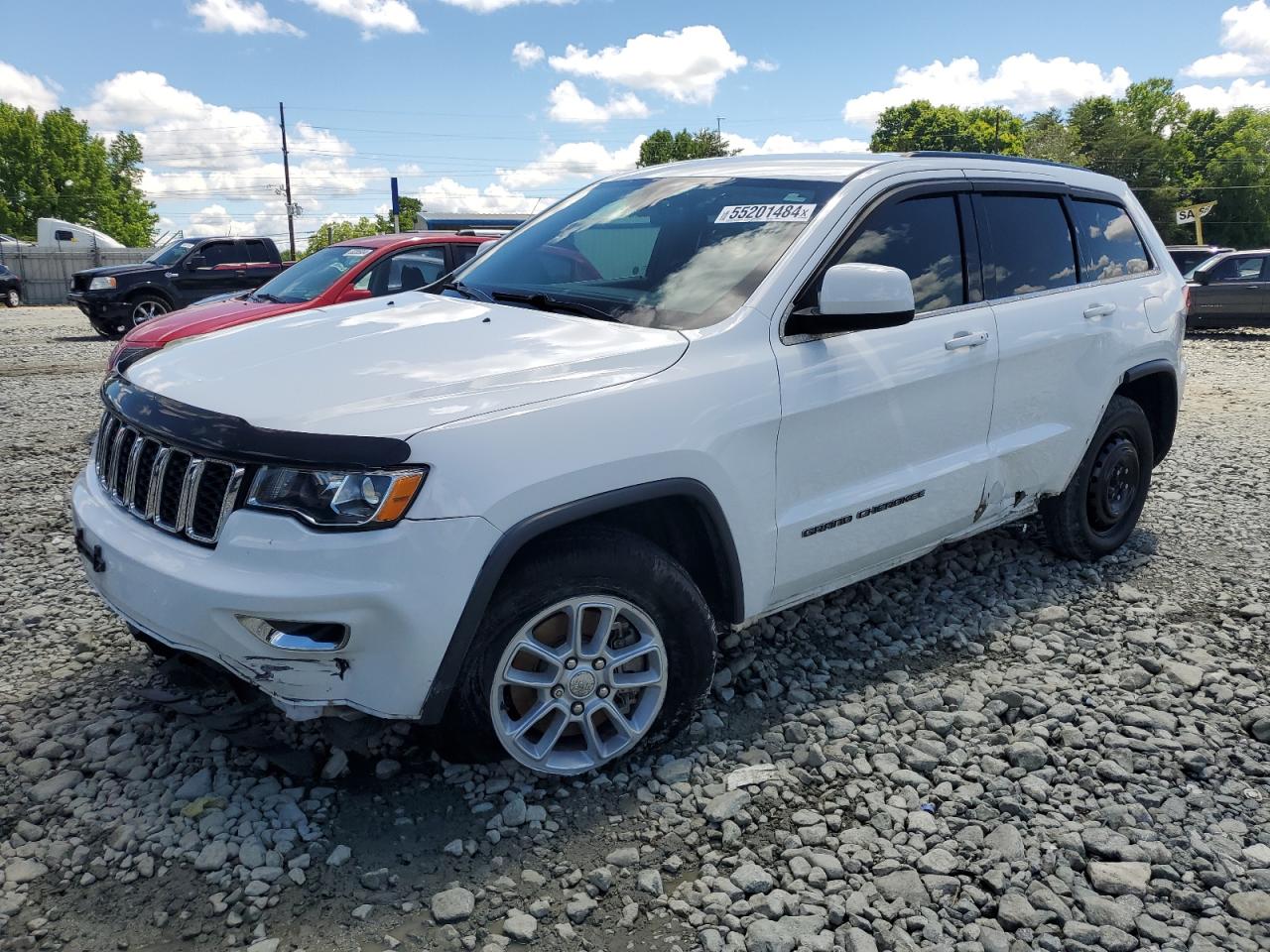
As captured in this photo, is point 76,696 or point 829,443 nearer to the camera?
point 829,443

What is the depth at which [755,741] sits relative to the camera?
3.23 m

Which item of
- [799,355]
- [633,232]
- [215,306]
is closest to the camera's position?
[799,355]

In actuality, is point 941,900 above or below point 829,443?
below

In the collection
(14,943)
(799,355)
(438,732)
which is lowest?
(14,943)

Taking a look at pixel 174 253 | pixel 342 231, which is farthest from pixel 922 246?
pixel 342 231

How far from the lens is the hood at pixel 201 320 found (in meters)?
7.77

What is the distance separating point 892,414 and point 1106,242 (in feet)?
6.76

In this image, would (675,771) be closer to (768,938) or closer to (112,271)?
(768,938)

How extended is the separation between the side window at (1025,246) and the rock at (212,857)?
3.34 meters

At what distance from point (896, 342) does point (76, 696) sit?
3187 millimetres

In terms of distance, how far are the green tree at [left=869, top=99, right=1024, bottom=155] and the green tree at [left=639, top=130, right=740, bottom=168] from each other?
16254 mm

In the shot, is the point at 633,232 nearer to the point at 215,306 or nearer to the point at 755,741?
the point at 755,741

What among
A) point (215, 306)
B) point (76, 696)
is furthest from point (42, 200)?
point (76, 696)

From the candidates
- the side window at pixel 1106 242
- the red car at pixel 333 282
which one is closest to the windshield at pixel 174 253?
the red car at pixel 333 282
